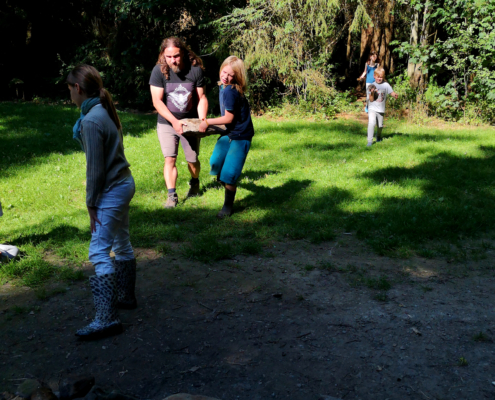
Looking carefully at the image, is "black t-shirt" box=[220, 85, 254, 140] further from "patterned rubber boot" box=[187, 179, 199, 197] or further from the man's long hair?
"patterned rubber boot" box=[187, 179, 199, 197]

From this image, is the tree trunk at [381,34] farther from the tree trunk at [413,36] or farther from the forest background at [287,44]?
the tree trunk at [413,36]

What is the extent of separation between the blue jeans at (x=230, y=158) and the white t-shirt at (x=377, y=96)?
4.91 m

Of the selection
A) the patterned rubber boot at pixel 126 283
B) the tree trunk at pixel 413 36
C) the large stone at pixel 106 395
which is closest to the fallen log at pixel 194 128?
the patterned rubber boot at pixel 126 283

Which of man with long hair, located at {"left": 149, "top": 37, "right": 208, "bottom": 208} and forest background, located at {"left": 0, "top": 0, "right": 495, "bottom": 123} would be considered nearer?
man with long hair, located at {"left": 149, "top": 37, "right": 208, "bottom": 208}

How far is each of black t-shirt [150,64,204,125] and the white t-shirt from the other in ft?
16.1

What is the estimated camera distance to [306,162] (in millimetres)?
9438

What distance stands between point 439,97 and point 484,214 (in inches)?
321


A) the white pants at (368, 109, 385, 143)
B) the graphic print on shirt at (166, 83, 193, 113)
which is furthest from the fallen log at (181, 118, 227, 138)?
the white pants at (368, 109, 385, 143)

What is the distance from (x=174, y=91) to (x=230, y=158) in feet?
4.19

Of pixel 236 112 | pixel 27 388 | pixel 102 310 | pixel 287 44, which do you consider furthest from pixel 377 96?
pixel 27 388

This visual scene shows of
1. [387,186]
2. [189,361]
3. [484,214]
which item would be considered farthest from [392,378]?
[387,186]

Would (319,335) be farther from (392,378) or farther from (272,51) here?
(272,51)

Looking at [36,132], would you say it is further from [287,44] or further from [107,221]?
[107,221]

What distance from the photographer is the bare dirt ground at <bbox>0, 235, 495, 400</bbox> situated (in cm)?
335
